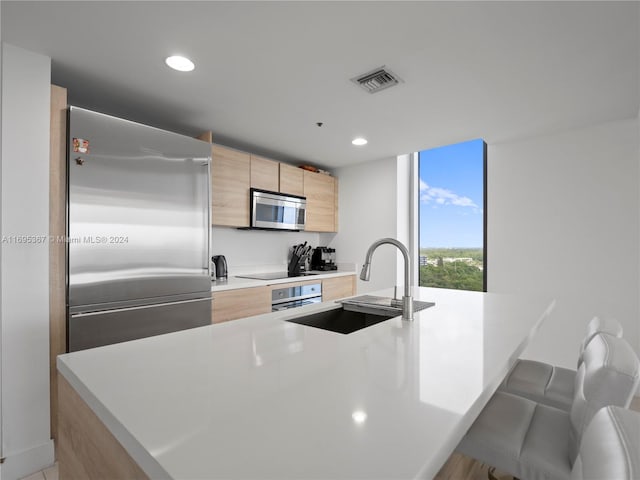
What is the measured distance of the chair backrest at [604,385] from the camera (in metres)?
0.90

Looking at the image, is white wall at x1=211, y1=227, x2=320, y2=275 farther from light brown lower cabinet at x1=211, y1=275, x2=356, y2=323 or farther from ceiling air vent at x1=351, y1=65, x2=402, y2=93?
ceiling air vent at x1=351, y1=65, x2=402, y2=93

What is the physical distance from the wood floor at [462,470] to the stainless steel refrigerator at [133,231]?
191cm

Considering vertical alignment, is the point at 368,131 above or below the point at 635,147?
above

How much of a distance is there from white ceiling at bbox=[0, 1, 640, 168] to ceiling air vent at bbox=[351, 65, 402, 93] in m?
0.06

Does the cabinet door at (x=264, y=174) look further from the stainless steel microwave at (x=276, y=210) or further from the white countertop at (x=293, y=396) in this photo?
the white countertop at (x=293, y=396)

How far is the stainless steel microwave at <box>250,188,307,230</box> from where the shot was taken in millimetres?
3331

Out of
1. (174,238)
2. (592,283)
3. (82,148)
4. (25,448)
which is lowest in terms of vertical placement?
(25,448)

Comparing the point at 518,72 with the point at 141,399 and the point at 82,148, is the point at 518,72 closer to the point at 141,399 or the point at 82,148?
the point at 141,399

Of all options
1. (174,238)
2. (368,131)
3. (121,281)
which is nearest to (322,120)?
(368,131)

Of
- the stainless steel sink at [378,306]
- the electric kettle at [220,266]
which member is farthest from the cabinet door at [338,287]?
the stainless steel sink at [378,306]

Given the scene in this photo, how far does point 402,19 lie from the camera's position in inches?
60.7

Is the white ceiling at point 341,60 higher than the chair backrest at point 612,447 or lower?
higher

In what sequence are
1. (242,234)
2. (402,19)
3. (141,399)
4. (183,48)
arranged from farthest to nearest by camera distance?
1. (242,234)
2. (183,48)
3. (402,19)
4. (141,399)

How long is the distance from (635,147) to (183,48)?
11.2 feet
